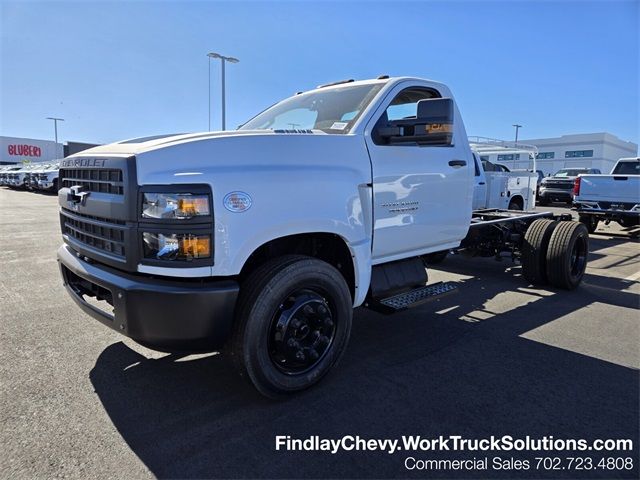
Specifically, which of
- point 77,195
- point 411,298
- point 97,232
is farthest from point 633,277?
point 77,195

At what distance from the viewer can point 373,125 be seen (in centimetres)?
354

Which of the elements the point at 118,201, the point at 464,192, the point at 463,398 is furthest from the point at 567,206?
the point at 118,201

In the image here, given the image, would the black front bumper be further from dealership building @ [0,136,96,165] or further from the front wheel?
dealership building @ [0,136,96,165]

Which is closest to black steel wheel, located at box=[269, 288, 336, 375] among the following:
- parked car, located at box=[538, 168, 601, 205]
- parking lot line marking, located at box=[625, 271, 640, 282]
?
parking lot line marking, located at box=[625, 271, 640, 282]

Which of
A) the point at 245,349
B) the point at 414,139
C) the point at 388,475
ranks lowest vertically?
the point at 388,475

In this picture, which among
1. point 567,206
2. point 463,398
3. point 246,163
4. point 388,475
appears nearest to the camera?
point 388,475

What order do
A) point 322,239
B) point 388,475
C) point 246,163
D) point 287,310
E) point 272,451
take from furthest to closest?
1. point 322,239
2. point 287,310
3. point 246,163
4. point 272,451
5. point 388,475

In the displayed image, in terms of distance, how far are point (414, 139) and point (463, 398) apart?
1897 millimetres

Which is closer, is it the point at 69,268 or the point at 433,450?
the point at 433,450

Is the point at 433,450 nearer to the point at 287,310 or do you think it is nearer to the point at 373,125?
the point at 287,310

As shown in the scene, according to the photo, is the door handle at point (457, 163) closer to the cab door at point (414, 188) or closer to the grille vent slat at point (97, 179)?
the cab door at point (414, 188)

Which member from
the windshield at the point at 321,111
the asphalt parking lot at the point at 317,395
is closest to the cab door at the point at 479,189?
the asphalt parking lot at the point at 317,395

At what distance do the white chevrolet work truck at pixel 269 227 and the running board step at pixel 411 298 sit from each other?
19mm

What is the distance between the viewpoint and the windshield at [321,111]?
370cm
